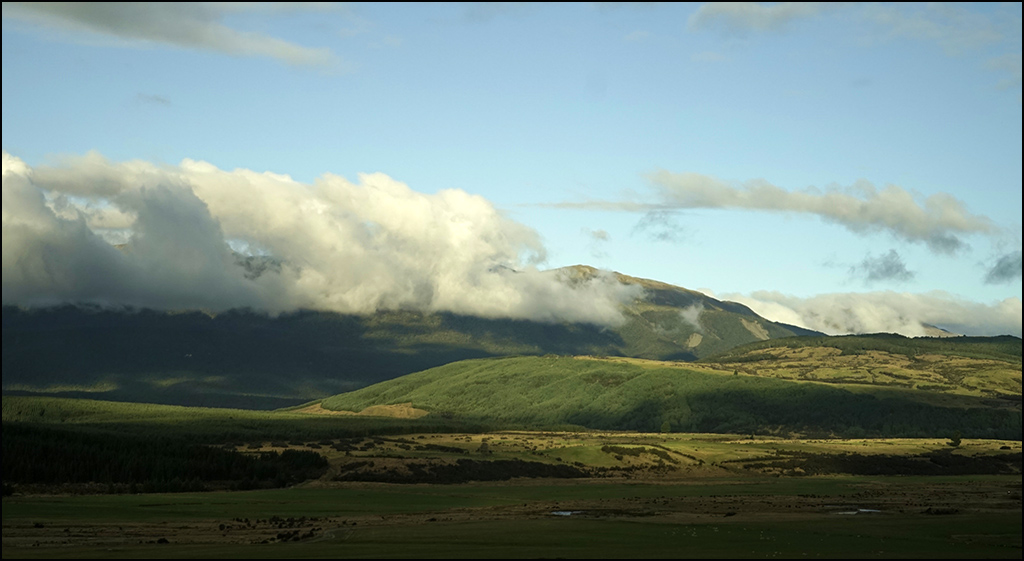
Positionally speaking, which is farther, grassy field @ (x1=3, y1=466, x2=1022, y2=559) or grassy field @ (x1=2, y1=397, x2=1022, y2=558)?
grassy field @ (x1=2, y1=397, x2=1022, y2=558)

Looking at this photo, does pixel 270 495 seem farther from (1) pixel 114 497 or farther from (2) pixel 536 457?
(2) pixel 536 457

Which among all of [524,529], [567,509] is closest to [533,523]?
[524,529]

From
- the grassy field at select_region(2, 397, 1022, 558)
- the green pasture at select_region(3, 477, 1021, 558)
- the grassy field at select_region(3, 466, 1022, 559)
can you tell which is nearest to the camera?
the green pasture at select_region(3, 477, 1021, 558)

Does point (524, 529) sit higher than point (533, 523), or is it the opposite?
point (524, 529)

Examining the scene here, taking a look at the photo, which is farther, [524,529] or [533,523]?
[533,523]

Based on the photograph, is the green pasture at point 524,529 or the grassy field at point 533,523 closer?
the green pasture at point 524,529

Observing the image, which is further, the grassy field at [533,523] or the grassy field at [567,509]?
the grassy field at [567,509]

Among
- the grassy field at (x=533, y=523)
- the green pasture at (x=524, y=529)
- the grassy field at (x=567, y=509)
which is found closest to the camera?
the green pasture at (x=524, y=529)

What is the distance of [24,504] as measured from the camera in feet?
308

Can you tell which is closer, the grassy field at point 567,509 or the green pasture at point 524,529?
the green pasture at point 524,529

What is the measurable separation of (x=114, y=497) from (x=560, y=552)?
68.0m

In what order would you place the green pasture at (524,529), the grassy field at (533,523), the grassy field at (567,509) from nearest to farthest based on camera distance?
the green pasture at (524,529)
the grassy field at (533,523)
the grassy field at (567,509)

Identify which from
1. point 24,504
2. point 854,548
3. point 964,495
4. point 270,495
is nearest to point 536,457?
point 270,495

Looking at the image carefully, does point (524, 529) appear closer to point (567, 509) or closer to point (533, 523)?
point (533, 523)
